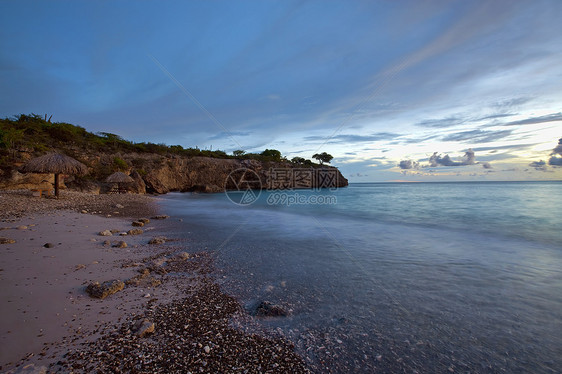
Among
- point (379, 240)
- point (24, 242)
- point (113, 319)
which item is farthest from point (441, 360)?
point (24, 242)

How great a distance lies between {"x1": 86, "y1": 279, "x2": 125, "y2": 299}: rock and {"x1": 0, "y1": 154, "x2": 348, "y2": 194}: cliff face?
1700 centimetres

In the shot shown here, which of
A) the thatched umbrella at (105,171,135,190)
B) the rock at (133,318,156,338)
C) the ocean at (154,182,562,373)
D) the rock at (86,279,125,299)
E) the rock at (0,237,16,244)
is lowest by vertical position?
the ocean at (154,182,562,373)

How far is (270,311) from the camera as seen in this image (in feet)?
10.8

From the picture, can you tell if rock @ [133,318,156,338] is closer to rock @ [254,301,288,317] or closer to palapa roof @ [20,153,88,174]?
rock @ [254,301,288,317]

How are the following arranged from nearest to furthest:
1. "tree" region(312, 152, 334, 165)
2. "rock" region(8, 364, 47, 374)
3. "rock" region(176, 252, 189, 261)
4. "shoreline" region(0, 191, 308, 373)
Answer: "rock" region(8, 364, 47, 374) → "shoreline" region(0, 191, 308, 373) → "rock" region(176, 252, 189, 261) → "tree" region(312, 152, 334, 165)

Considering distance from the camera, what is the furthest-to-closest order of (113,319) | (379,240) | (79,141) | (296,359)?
(79,141)
(379,240)
(113,319)
(296,359)

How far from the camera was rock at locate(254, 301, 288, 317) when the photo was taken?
3.29m

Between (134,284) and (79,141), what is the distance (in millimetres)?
30856

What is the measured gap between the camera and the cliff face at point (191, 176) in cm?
1988

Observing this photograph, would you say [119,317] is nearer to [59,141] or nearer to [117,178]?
[117,178]

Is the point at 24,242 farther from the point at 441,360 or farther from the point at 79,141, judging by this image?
the point at 79,141

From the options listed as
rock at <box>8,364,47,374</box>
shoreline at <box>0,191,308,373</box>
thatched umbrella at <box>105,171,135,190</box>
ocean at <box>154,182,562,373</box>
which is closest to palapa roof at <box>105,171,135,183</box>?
thatched umbrella at <box>105,171,135,190</box>

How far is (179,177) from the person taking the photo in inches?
1389

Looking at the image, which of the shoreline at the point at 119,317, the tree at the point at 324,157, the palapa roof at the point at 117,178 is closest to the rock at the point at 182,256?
the shoreline at the point at 119,317
